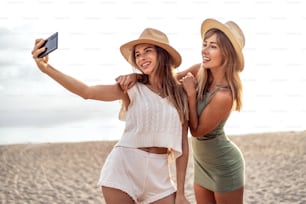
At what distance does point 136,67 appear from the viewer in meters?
3.08

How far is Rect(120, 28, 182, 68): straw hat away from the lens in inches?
119

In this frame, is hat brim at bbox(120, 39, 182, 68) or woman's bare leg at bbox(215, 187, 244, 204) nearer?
hat brim at bbox(120, 39, 182, 68)

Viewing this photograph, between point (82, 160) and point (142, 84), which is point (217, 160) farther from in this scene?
point (82, 160)

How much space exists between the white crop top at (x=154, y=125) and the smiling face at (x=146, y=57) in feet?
0.47

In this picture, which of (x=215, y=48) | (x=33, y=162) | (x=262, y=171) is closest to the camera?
(x=215, y=48)

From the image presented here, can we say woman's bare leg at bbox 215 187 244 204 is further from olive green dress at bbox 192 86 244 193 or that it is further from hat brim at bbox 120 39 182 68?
hat brim at bbox 120 39 182 68

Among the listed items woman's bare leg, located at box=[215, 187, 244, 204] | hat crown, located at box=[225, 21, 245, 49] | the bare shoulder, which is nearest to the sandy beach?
woman's bare leg, located at box=[215, 187, 244, 204]

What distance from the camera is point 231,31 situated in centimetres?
333

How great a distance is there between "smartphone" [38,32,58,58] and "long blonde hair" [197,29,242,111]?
867 millimetres

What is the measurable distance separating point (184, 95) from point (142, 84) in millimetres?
212

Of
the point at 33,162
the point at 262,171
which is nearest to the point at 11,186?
the point at 33,162

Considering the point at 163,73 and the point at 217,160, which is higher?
the point at 163,73

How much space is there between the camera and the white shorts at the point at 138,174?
2.91 meters

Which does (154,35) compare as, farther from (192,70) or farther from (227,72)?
(192,70)
